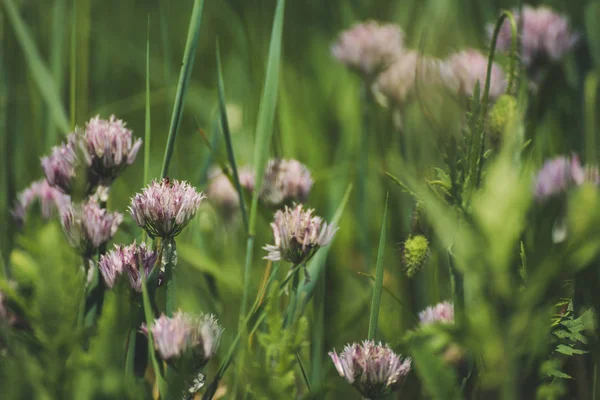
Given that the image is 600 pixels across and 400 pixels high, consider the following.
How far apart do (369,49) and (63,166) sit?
1.00 meters

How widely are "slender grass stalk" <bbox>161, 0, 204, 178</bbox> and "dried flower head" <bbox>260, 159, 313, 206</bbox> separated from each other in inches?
9.4

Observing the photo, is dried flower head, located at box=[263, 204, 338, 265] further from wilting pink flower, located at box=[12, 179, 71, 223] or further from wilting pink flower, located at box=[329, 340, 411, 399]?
wilting pink flower, located at box=[12, 179, 71, 223]

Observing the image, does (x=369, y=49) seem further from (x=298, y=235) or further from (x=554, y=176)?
(x=298, y=235)

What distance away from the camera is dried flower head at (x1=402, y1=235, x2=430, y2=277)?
79 cm

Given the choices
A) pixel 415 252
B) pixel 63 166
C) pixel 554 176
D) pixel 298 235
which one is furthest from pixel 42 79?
pixel 554 176

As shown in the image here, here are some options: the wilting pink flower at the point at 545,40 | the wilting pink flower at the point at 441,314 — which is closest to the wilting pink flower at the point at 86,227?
the wilting pink flower at the point at 441,314

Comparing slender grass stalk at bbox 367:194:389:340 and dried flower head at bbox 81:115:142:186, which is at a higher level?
dried flower head at bbox 81:115:142:186

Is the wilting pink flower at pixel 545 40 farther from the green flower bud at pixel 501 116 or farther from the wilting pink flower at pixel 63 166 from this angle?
the wilting pink flower at pixel 63 166

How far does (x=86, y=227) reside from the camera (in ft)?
2.50

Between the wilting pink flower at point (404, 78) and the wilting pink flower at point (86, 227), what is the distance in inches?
34.5

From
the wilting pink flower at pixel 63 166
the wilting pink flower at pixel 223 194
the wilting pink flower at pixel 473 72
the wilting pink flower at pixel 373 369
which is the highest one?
the wilting pink flower at pixel 473 72

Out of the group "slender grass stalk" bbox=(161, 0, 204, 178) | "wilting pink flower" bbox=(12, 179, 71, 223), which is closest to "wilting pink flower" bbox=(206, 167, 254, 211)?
"wilting pink flower" bbox=(12, 179, 71, 223)

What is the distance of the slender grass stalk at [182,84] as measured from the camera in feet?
2.70

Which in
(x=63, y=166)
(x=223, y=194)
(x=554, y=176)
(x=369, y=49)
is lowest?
(x=63, y=166)
